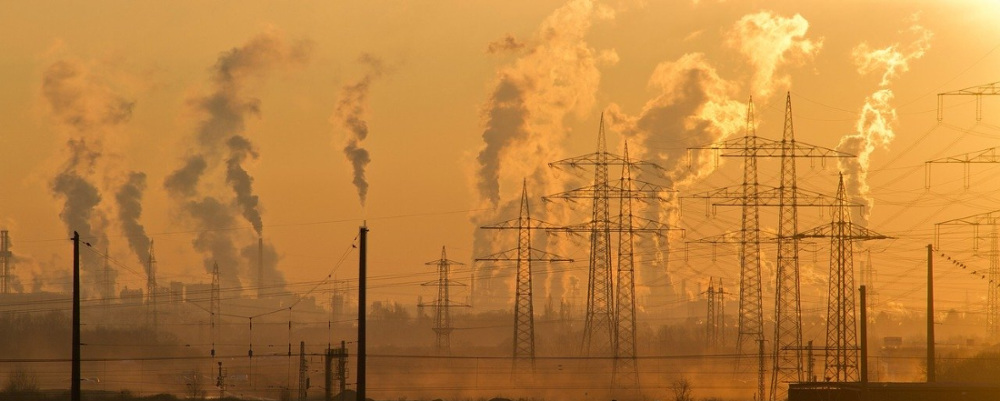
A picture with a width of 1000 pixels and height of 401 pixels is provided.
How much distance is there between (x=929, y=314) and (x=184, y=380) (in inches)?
2882

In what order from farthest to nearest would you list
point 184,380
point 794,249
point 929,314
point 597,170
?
1. point 184,380
2. point 597,170
3. point 794,249
4. point 929,314

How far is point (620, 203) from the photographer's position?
102250mm

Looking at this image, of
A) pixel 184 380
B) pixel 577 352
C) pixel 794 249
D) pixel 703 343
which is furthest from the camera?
pixel 703 343

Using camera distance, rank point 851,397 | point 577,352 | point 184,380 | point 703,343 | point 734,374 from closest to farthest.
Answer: point 851,397
point 734,374
point 184,380
point 577,352
point 703,343

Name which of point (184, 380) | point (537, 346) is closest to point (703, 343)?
point (537, 346)

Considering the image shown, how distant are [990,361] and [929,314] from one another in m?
27.1

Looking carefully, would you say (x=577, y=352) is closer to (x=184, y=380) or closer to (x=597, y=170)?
(x=184, y=380)

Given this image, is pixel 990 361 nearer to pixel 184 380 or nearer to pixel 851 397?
pixel 851 397

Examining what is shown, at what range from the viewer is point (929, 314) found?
8062cm

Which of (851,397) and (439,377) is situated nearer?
(851,397)

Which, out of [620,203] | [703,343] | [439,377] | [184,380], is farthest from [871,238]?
A: [703,343]

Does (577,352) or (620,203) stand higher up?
(620,203)

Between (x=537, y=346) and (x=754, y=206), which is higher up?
(x=754, y=206)

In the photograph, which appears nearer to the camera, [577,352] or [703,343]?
[577,352]
